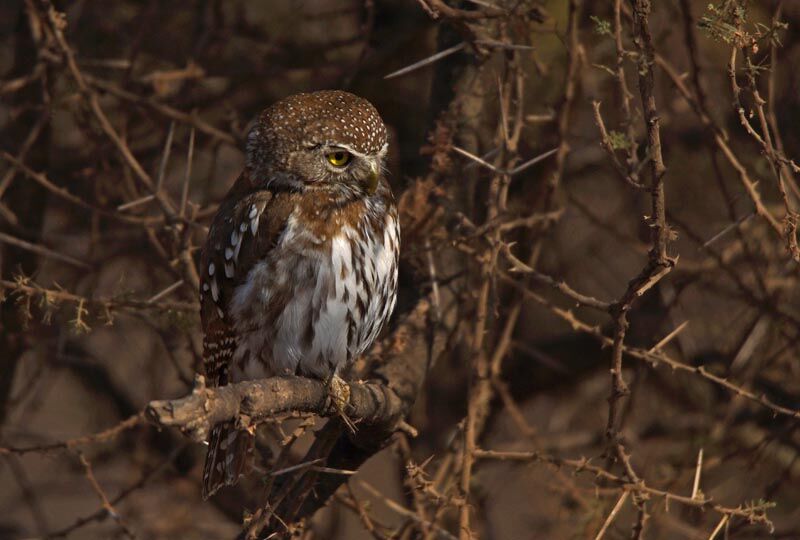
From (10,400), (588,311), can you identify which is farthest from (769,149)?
(10,400)

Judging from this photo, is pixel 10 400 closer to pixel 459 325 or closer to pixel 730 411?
pixel 459 325

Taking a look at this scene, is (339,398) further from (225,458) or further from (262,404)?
(225,458)

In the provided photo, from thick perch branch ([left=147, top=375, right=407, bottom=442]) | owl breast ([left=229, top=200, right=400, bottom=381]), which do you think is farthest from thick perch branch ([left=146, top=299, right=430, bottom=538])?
owl breast ([left=229, top=200, right=400, bottom=381])

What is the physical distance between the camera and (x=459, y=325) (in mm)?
4328

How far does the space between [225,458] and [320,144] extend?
1.17m

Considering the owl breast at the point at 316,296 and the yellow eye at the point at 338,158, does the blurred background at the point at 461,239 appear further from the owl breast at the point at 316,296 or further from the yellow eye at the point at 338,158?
the yellow eye at the point at 338,158

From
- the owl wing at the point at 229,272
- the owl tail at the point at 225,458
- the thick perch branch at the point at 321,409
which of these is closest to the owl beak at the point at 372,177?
the owl wing at the point at 229,272

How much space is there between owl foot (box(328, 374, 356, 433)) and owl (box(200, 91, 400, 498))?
0.36 metres

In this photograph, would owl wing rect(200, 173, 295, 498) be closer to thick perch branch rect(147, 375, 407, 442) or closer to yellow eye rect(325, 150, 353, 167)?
yellow eye rect(325, 150, 353, 167)

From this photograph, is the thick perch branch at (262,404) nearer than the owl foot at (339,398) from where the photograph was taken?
Yes

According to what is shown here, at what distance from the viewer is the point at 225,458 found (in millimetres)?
3992

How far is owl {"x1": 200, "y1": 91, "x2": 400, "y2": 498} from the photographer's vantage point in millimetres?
3705

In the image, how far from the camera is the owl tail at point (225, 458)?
3918 mm

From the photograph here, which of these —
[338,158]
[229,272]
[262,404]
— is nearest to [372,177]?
[338,158]
